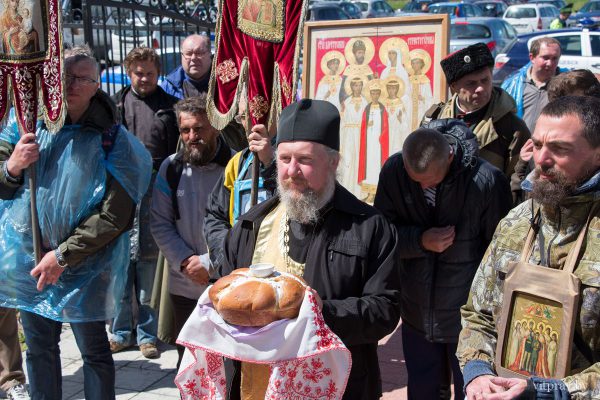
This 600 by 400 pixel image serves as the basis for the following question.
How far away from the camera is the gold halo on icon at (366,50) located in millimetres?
5668

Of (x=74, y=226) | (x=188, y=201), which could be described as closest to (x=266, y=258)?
(x=74, y=226)

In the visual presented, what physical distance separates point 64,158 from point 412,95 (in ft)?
7.59

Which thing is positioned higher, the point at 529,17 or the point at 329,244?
the point at 529,17

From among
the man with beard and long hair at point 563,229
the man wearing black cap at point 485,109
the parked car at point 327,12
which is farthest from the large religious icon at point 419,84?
the parked car at point 327,12

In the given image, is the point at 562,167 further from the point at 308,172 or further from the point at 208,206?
the point at 208,206

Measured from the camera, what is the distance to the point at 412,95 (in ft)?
18.1

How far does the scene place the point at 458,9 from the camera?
30562mm

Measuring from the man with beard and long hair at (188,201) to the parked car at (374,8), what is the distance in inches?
1157

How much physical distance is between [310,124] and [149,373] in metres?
3.18

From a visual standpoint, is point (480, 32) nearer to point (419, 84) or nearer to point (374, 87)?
point (374, 87)

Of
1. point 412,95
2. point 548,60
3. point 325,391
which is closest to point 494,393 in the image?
point 325,391

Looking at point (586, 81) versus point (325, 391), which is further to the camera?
point (586, 81)

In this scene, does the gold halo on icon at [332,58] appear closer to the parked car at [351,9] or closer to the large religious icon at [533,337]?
the large religious icon at [533,337]

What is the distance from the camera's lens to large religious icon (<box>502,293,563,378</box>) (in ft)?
8.77
